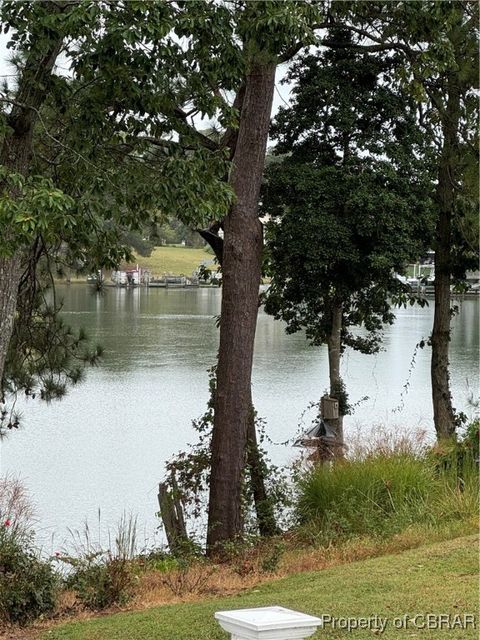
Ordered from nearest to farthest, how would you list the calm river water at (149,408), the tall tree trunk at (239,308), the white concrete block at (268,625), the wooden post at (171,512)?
the white concrete block at (268,625) < the tall tree trunk at (239,308) < the wooden post at (171,512) < the calm river water at (149,408)

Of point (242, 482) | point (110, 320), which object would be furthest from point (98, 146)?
point (110, 320)

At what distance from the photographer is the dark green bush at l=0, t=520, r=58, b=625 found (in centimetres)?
636

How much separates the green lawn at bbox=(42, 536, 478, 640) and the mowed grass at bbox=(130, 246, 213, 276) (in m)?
58.2

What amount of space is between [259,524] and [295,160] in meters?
4.35

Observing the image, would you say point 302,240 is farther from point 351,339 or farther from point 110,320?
point 110,320

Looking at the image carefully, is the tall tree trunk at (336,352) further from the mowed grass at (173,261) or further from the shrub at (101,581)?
the mowed grass at (173,261)

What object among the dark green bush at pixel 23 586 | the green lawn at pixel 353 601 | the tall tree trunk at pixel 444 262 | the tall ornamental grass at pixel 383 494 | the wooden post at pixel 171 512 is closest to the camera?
the green lawn at pixel 353 601

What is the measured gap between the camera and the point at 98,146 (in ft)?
25.2

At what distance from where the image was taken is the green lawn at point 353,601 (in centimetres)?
543

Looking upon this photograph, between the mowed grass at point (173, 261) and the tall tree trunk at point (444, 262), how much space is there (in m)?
52.0

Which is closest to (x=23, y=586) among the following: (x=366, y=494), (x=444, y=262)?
(x=366, y=494)

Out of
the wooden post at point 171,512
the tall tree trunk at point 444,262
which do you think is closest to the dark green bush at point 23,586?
the wooden post at point 171,512

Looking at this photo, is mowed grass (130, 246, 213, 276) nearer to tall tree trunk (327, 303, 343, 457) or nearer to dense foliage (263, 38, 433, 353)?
tall tree trunk (327, 303, 343, 457)

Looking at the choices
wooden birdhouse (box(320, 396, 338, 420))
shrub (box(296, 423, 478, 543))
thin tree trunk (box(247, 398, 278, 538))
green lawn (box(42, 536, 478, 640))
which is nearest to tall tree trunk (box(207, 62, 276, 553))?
thin tree trunk (box(247, 398, 278, 538))
